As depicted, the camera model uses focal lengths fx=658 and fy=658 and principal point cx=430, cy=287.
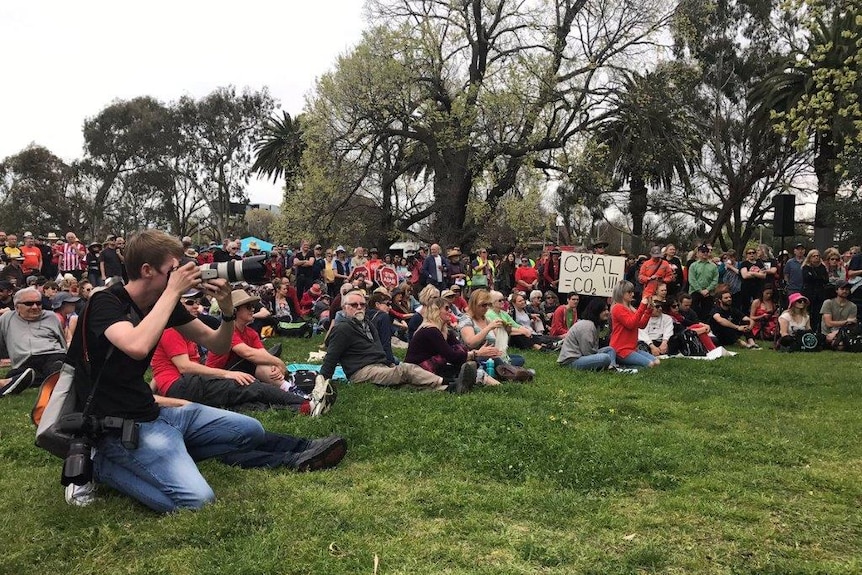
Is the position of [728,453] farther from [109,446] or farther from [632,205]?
[632,205]

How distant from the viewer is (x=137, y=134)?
136ft

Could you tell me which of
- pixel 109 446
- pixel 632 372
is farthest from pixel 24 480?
pixel 632 372

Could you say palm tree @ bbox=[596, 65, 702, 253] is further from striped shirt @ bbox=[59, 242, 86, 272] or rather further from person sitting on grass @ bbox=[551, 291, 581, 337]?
striped shirt @ bbox=[59, 242, 86, 272]

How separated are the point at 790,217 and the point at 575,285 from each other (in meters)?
5.47

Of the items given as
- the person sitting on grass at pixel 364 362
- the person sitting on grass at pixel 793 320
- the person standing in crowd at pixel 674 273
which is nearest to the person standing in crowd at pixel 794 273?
the person sitting on grass at pixel 793 320

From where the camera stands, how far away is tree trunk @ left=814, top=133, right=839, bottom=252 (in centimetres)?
2370

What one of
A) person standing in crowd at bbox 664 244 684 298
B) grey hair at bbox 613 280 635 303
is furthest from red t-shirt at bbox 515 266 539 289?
grey hair at bbox 613 280 635 303

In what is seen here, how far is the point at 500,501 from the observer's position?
3.99 metres

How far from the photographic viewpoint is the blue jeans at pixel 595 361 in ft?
28.5

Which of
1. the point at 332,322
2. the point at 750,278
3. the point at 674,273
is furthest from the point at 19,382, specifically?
the point at 750,278

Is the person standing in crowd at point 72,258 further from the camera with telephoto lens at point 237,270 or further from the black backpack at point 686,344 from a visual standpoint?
the camera with telephoto lens at point 237,270

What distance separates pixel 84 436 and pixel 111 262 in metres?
10.1

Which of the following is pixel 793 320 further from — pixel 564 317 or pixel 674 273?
pixel 564 317

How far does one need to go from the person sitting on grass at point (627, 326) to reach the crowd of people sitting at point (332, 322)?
2 cm
